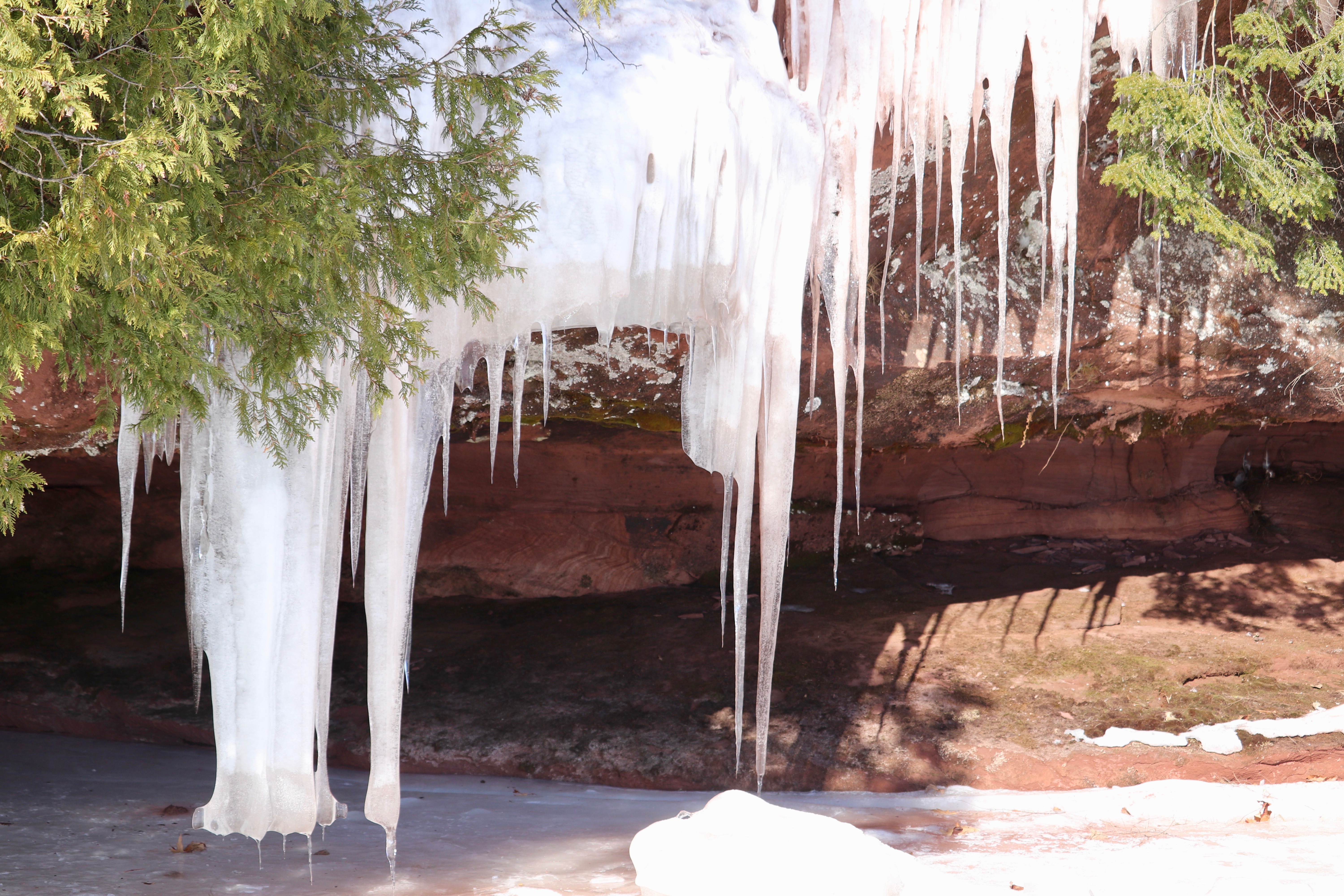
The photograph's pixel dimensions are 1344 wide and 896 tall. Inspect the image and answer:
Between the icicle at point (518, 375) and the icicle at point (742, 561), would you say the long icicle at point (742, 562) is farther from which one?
the icicle at point (518, 375)

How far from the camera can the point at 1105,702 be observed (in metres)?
6.74

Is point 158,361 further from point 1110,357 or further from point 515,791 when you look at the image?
point 1110,357

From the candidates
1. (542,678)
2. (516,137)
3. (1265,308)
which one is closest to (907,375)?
(1265,308)

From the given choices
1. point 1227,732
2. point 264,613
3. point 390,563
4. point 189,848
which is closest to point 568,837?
point 189,848

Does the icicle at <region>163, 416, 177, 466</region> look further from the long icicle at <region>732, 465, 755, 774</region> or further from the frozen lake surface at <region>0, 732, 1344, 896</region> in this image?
the long icicle at <region>732, 465, 755, 774</region>

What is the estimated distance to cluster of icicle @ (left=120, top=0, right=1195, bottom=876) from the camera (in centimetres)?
385

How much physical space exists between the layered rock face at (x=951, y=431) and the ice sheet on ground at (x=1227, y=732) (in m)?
2.13

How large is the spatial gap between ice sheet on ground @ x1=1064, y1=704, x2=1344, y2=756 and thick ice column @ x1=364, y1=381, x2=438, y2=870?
173 inches

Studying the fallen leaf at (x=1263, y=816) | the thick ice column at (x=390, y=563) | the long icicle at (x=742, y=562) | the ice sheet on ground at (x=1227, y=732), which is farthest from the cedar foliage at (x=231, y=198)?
the ice sheet on ground at (x=1227, y=732)

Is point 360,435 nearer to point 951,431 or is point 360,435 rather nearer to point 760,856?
point 760,856

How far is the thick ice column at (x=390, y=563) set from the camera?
4.09 meters

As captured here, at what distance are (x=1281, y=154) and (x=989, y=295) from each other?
5.64ft

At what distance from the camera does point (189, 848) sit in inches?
191

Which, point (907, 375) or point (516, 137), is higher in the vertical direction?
point (516, 137)
